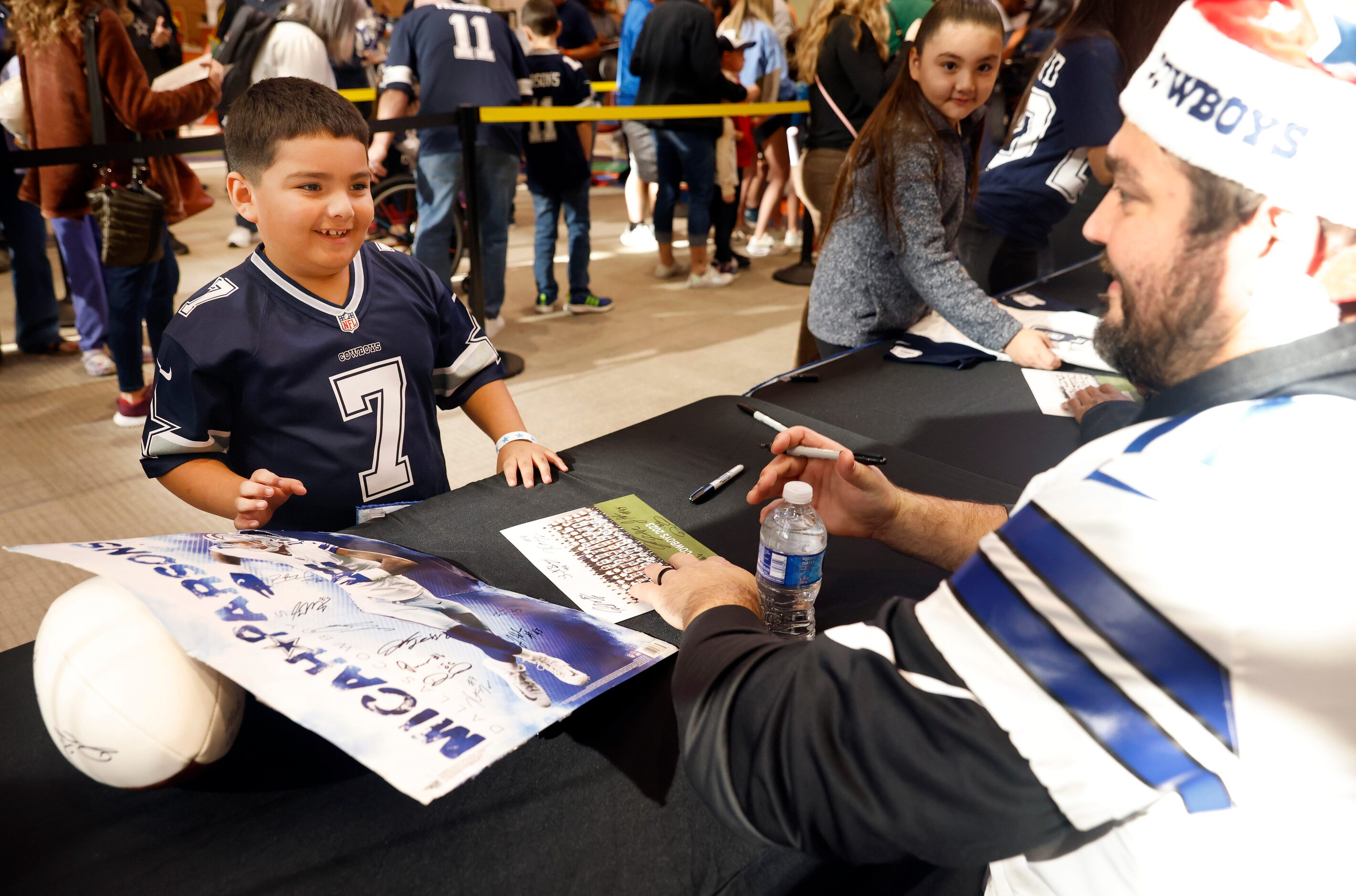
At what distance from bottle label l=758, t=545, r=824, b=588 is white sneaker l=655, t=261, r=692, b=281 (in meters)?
4.62

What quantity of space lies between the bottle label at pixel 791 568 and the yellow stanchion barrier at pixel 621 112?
123 inches

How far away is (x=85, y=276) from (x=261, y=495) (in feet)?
10.6

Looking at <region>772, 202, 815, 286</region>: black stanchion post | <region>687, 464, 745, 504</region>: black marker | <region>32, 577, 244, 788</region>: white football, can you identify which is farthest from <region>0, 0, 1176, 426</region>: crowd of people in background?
<region>32, 577, 244, 788</region>: white football

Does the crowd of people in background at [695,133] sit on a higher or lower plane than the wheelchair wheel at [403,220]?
higher

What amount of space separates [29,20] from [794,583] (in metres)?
3.18

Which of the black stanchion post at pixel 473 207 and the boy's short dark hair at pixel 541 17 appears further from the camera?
the boy's short dark hair at pixel 541 17

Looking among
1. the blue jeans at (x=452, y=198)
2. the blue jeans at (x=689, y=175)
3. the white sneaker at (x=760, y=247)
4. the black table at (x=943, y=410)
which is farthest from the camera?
the white sneaker at (x=760, y=247)

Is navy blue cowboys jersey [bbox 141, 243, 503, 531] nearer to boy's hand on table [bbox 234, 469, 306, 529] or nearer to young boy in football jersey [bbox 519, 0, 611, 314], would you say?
boy's hand on table [bbox 234, 469, 306, 529]

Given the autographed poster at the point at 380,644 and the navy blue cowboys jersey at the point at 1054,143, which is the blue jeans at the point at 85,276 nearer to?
the autographed poster at the point at 380,644

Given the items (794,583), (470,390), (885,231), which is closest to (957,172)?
(885,231)

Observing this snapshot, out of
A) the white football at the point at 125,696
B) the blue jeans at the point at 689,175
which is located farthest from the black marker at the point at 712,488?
the blue jeans at the point at 689,175

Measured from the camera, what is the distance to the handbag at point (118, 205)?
2.82 metres

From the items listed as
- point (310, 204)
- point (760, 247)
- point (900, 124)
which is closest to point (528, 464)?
point (310, 204)

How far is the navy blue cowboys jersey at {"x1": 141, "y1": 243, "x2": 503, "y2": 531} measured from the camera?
127cm
